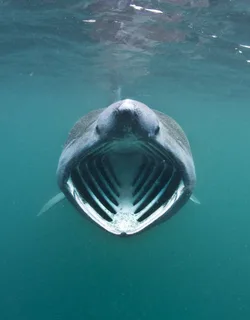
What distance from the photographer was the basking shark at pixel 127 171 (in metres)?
2.75

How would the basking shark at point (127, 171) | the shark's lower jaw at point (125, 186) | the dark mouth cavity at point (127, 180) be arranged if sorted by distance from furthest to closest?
the dark mouth cavity at point (127, 180) → the shark's lower jaw at point (125, 186) → the basking shark at point (127, 171)

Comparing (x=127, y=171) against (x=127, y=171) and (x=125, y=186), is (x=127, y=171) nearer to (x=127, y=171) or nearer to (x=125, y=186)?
(x=127, y=171)

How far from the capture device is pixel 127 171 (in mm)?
3883

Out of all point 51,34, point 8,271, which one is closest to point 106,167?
point 51,34

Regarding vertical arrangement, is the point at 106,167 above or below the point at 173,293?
above

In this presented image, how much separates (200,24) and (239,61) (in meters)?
5.17

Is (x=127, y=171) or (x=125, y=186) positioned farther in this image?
(x=127, y=171)

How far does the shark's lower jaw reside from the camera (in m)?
3.09

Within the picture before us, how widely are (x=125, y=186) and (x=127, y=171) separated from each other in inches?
7.0

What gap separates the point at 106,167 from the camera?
3883 mm

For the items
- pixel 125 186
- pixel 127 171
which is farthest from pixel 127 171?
pixel 125 186

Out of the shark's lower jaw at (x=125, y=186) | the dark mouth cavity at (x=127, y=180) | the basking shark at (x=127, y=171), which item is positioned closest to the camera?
the basking shark at (x=127, y=171)

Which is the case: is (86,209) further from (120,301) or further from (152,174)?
(120,301)

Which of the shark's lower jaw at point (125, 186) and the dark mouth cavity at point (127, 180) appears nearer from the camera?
the shark's lower jaw at point (125, 186)
